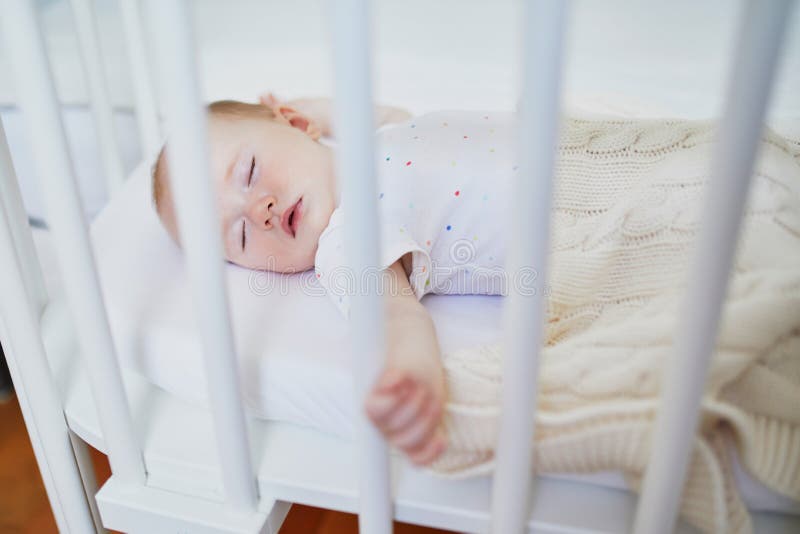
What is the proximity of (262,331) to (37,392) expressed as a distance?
25 centimetres

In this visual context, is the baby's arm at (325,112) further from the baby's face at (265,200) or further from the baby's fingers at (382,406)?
the baby's fingers at (382,406)

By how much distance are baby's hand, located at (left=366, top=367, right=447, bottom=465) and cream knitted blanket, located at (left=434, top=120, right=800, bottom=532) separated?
0.21ft

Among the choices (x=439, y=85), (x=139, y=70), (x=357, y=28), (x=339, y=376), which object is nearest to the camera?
(x=357, y=28)

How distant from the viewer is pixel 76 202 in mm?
597

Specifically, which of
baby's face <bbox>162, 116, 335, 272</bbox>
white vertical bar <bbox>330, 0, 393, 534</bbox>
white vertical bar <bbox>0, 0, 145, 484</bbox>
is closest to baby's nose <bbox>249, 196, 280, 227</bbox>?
baby's face <bbox>162, 116, 335, 272</bbox>

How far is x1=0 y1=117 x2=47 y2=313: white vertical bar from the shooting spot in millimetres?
741

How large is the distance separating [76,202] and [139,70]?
550mm

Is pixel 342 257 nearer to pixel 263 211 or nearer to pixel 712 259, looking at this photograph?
pixel 263 211

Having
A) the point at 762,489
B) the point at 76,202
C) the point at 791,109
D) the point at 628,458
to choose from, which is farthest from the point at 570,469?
the point at 791,109

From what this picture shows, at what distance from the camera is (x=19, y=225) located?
0.81 metres

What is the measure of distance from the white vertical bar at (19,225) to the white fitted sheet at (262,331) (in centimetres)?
8

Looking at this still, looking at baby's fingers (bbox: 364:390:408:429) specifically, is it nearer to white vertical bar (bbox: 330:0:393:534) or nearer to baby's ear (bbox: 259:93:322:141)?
white vertical bar (bbox: 330:0:393:534)

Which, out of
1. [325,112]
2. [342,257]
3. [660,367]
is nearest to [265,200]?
[342,257]

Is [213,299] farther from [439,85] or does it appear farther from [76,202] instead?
[439,85]
